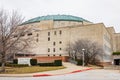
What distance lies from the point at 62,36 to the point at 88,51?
18.4 meters

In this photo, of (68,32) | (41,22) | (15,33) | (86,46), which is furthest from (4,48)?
(41,22)

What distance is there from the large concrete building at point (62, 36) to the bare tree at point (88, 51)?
7.30 feet

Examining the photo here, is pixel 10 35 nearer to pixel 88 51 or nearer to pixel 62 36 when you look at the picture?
pixel 88 51

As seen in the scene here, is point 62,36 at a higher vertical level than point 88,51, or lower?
higher

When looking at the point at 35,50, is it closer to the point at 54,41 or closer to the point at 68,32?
the point at 54,41

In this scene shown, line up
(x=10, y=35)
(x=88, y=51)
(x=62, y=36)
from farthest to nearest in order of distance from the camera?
(x=62, y=36)
(x=88, y=51)
(x=10, y=35)

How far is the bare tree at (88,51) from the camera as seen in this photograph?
69.9 meters

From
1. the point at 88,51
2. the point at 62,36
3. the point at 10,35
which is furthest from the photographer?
the point at 62,36

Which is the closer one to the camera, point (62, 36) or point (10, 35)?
point (10, 35)

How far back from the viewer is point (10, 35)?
3588 cm

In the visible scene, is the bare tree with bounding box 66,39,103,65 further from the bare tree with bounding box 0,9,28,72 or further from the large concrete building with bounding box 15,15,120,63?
the bare tree with bounding box 0,9,28,72

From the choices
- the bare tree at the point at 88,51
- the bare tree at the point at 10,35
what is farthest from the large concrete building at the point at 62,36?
the bare tree at the point at 10,35

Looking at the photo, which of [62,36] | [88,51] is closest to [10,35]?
[88,51]

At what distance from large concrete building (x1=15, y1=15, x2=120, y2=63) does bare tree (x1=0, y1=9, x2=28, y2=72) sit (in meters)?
36.8
